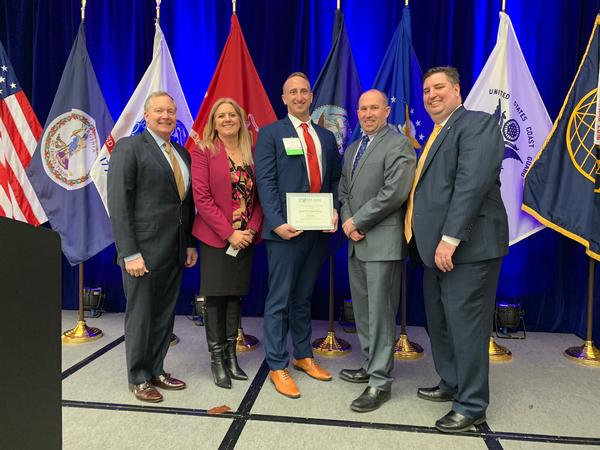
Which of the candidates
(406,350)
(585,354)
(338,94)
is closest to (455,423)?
(406,350)

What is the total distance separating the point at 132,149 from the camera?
237 centimetres

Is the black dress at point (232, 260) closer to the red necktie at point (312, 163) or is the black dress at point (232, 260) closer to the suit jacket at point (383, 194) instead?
the red necktie at point (312, 163)

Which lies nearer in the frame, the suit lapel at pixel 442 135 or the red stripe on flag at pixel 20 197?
the suit lapel at pixel 442 135

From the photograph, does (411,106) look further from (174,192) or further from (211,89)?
(174,192)

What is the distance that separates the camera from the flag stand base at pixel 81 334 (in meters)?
3.35

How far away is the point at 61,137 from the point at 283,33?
1990 mm

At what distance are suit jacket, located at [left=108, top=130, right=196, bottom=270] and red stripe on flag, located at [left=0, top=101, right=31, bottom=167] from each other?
153cm

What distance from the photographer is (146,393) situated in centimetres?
240

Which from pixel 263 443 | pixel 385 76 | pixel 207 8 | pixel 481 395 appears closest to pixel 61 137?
pixel 207 8

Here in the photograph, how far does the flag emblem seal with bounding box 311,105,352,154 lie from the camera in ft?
10.8

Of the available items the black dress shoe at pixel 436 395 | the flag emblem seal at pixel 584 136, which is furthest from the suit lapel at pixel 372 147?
the flag emblem seal at pixel 584 136

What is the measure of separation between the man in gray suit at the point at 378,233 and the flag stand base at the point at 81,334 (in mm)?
2109

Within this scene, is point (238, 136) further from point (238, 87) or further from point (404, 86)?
point (404, 86)

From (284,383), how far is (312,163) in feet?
4.09
